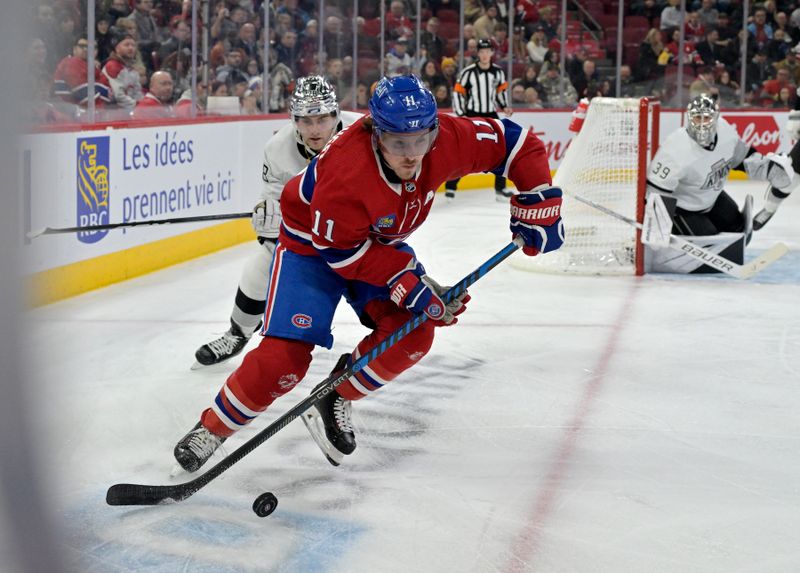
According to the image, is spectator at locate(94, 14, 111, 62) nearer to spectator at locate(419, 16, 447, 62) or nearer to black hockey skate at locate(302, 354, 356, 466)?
black hockey skate at locate(302, 354, 356, 466)

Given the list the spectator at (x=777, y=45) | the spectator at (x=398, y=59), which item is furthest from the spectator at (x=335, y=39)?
the spectator at (x=777, y=45)

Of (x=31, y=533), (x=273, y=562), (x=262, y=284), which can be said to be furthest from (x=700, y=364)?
(x=31, y=533)

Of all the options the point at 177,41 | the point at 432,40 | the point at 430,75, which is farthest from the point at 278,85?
the point at 432,40

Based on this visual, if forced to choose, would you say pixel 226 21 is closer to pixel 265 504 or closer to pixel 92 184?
pixel 92 184

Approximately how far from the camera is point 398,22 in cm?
899

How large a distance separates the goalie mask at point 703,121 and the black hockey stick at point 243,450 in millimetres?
3071

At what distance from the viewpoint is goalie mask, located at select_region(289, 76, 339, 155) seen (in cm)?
288

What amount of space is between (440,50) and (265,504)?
25.9 feet

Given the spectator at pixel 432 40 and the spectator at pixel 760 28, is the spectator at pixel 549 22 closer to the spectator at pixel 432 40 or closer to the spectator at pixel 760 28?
the spectator at pixel 432 40

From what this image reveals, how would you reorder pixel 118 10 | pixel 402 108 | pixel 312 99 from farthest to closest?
pixel 118 10
pixel 312 99
pixel 402 108

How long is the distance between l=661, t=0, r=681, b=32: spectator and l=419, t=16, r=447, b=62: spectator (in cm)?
237

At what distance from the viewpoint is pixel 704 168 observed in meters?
5.17

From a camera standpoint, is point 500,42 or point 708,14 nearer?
point 500,42

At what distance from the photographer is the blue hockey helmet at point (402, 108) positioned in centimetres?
203
